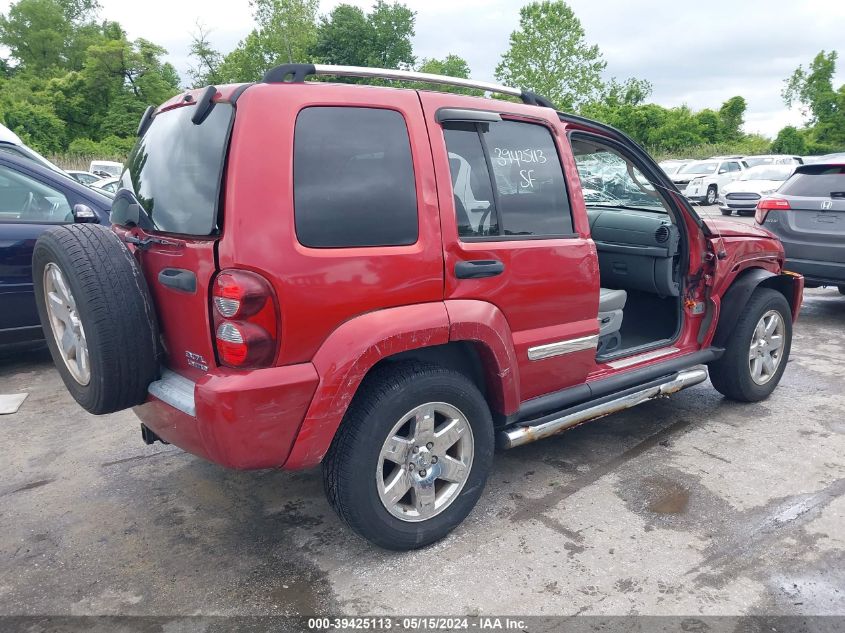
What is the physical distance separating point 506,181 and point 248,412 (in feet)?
5.21

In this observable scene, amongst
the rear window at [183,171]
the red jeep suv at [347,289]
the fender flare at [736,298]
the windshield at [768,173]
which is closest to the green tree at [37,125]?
the windshield at [768,173]

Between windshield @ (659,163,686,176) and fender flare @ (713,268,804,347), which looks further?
windshield @ (659,163,686,176)

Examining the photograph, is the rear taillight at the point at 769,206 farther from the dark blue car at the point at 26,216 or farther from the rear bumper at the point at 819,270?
the dark blue car at the point at 26,216

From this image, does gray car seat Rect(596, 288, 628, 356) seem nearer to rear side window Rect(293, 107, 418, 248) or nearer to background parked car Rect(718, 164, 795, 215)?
rear side window Rect(293, 107, 418, 248)

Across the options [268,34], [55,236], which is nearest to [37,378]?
[55,236]

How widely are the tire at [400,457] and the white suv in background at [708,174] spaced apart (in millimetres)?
19925

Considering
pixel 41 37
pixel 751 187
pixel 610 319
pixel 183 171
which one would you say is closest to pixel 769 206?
pixel 610 319

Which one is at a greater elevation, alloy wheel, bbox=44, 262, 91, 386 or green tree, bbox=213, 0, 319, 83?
green tree, bbox=213, 0, 319, 83

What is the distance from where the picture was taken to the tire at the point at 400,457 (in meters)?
2.51

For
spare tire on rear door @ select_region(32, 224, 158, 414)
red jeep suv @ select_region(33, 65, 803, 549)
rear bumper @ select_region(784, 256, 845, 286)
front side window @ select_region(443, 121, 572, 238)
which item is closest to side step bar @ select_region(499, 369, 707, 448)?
red jeep suv @ select_region(33, 65, 803, 549)

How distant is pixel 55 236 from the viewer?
2582 mm

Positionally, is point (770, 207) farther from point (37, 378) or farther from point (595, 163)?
point (37, 378)

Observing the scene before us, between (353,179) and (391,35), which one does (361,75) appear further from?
(391,35)

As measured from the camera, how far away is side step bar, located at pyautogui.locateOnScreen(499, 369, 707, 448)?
3061 mm
